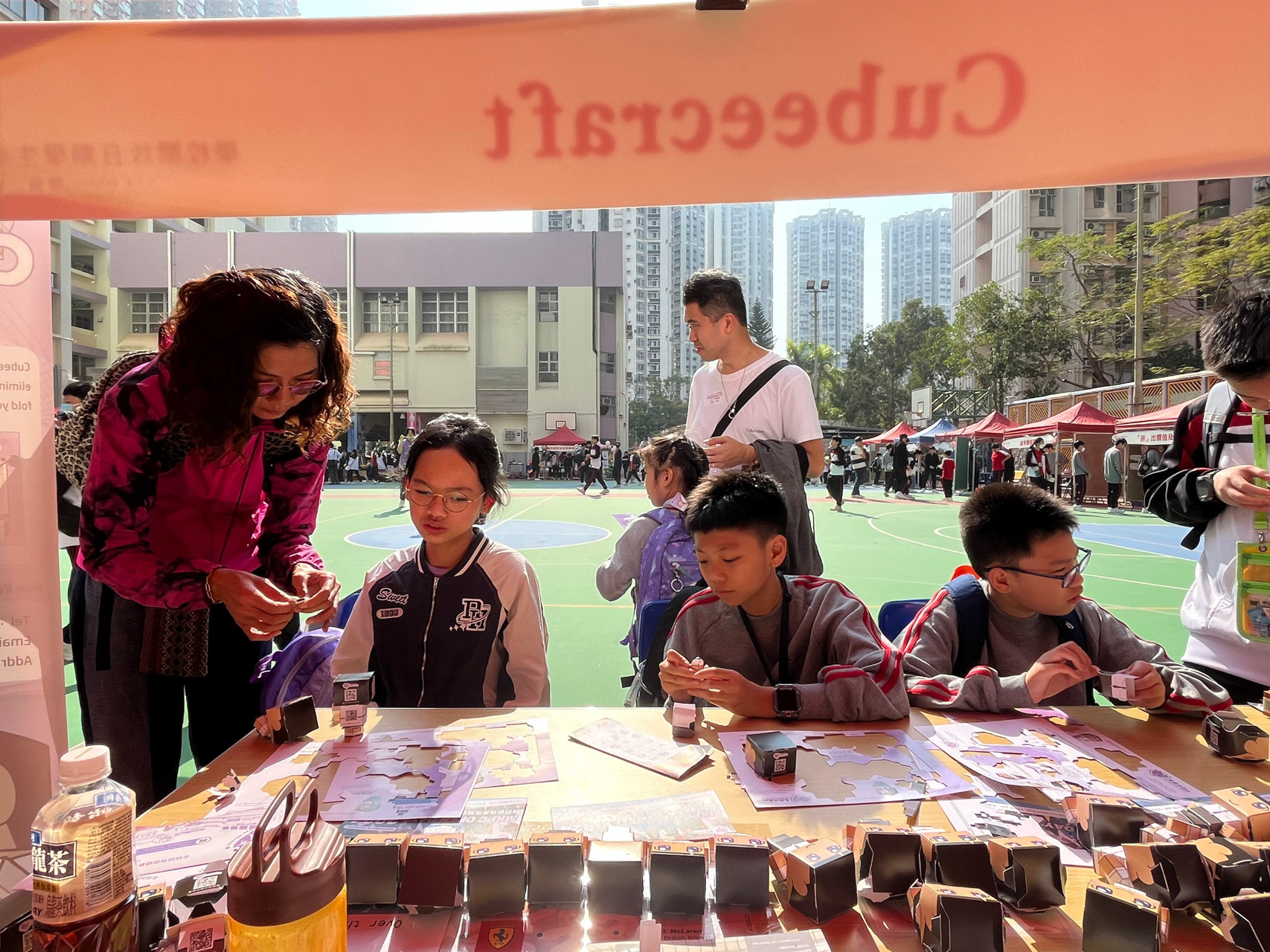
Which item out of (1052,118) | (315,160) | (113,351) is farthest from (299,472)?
(113,351)

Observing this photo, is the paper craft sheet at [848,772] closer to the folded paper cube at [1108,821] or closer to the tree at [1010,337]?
the folded paper cube at [1108,821]

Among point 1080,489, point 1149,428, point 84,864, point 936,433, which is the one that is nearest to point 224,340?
point 84,864

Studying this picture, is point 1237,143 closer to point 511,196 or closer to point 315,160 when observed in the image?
point 511,196

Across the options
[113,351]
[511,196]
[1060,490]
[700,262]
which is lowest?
[1060,490]

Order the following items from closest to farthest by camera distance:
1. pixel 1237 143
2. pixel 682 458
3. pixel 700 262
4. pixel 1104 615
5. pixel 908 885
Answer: pixel 908 885 → pixel 1237 143 → pixel 1104 615 → pixel 682 458 → pixel 700 262

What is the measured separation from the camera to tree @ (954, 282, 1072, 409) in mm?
30156

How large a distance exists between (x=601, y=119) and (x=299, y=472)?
1.38 metres

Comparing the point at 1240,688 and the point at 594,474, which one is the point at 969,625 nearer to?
the point at 1240,688

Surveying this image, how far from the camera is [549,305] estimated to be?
3528 centimetres

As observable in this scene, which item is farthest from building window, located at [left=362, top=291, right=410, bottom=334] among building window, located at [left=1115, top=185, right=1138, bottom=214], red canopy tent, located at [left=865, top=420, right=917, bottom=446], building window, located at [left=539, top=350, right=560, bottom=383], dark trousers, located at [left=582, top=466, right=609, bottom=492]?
building window, located at [left=1115, top=185, right=1138, bottom=214]

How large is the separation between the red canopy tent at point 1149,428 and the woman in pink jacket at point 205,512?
58.3 ft

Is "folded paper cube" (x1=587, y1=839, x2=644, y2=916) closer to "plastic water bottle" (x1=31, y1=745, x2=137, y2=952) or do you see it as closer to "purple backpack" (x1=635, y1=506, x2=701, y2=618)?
"plastic water bottle" (x1=31, y1=745, x2=137, y2=952)

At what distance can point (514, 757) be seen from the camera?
155cm

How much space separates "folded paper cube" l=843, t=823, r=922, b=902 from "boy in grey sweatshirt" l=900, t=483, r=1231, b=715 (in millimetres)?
939
